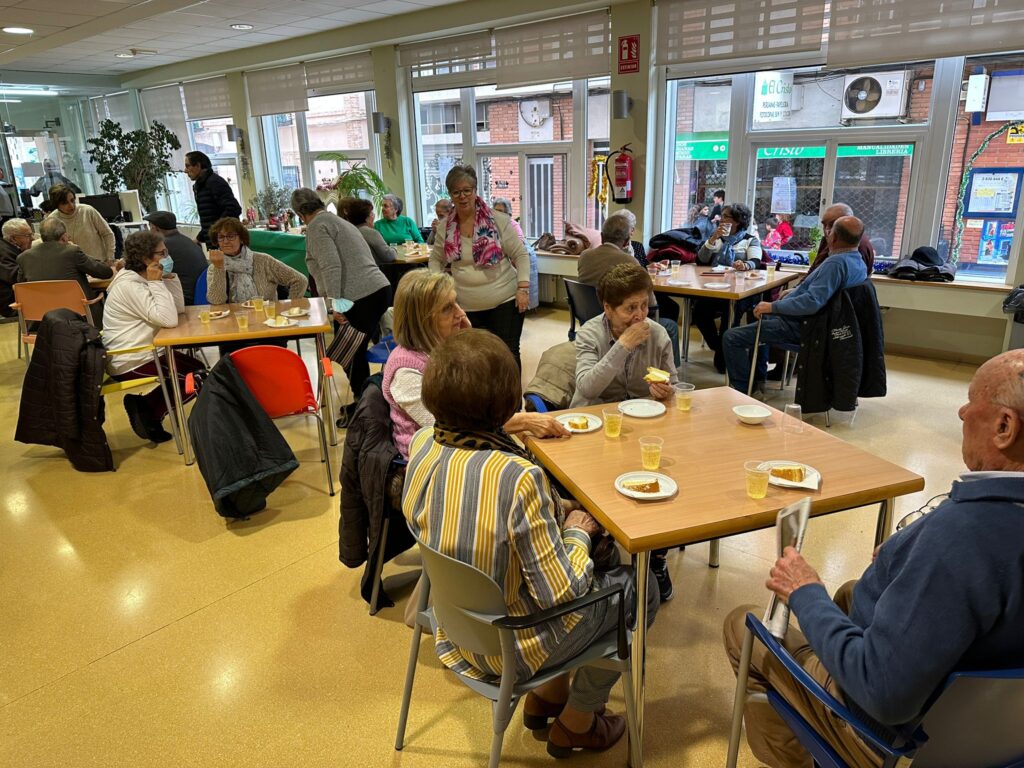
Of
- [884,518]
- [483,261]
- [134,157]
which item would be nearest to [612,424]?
[884,518]

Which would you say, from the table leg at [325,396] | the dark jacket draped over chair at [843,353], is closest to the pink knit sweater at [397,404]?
the table leg at [325,396]

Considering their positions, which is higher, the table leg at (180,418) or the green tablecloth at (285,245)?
the green tablecloth at (285,245)

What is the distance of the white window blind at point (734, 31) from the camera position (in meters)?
5.31

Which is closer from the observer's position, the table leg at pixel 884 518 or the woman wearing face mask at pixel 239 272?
the table leg at pixel 884 518

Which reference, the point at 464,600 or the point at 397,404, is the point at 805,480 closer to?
the point at 464,600

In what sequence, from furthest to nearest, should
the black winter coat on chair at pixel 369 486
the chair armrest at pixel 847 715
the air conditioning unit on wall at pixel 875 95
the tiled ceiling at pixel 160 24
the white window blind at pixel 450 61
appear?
the white window blind at pixel 450 61 < the tiled ceiling at pixel 160 24 < the air conditioning unit on wall at pixel 875 95 < the black winter coat on chair at pixel 369 486 < the chair armrest at pixel 847 715

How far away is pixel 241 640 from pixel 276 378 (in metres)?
1.24

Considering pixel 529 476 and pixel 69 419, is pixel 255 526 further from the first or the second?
pixel 529 476

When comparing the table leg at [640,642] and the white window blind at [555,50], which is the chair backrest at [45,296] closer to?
the white window blind at [555,50]

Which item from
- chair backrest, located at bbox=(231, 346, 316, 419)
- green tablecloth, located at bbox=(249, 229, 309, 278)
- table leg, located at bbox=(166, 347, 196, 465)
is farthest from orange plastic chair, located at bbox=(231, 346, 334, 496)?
green tablecloth, located at bbox=(249, 229, 309, 278)

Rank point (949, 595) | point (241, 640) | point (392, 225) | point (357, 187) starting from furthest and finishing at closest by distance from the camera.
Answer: point (357, 187) < point (392, 225) < point (241, 640) < point (949, 595)

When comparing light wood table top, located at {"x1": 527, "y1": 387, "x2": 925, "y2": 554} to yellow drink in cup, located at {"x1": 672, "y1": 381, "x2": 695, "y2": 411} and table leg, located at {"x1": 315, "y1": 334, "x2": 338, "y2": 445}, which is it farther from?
table leg, located at {"x1": 315, "y1": 334, "x2": 338, "y2": 445}

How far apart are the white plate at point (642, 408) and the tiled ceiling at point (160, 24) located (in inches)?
216

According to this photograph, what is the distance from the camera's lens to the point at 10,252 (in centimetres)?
620
